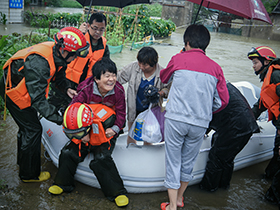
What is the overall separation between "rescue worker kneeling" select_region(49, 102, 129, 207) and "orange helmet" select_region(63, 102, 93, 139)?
0.09m

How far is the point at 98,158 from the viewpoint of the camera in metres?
2.74

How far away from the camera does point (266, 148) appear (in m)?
3.91

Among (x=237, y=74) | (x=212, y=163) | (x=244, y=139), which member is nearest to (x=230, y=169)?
(x=212, y=163)

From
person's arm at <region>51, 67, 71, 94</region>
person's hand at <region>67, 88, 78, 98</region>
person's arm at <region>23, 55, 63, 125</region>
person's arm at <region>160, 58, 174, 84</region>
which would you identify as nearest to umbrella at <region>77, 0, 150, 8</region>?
person's arm at <region>51, 67, 71, 94</region>

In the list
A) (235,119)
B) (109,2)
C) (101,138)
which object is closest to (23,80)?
(101,138)

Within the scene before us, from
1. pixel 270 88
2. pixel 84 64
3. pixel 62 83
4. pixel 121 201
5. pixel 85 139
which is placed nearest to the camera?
pixel 85 139

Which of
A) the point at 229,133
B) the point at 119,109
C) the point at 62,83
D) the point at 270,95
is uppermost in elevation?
the point at 270,95

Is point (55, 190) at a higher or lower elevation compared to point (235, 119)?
lower

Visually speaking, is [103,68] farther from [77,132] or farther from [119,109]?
[77,132]

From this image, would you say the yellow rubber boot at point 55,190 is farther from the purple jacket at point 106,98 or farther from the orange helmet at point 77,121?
the purple jacket at point 106,98

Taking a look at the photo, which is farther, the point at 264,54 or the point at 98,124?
the point at 264,54

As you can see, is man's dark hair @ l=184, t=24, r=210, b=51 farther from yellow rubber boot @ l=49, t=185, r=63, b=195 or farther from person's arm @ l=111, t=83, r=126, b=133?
yellow rubber boot @ l=49, t=185, r=63, b=195

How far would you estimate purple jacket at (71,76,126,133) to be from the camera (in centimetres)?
284

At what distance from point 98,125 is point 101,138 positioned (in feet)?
0.48
